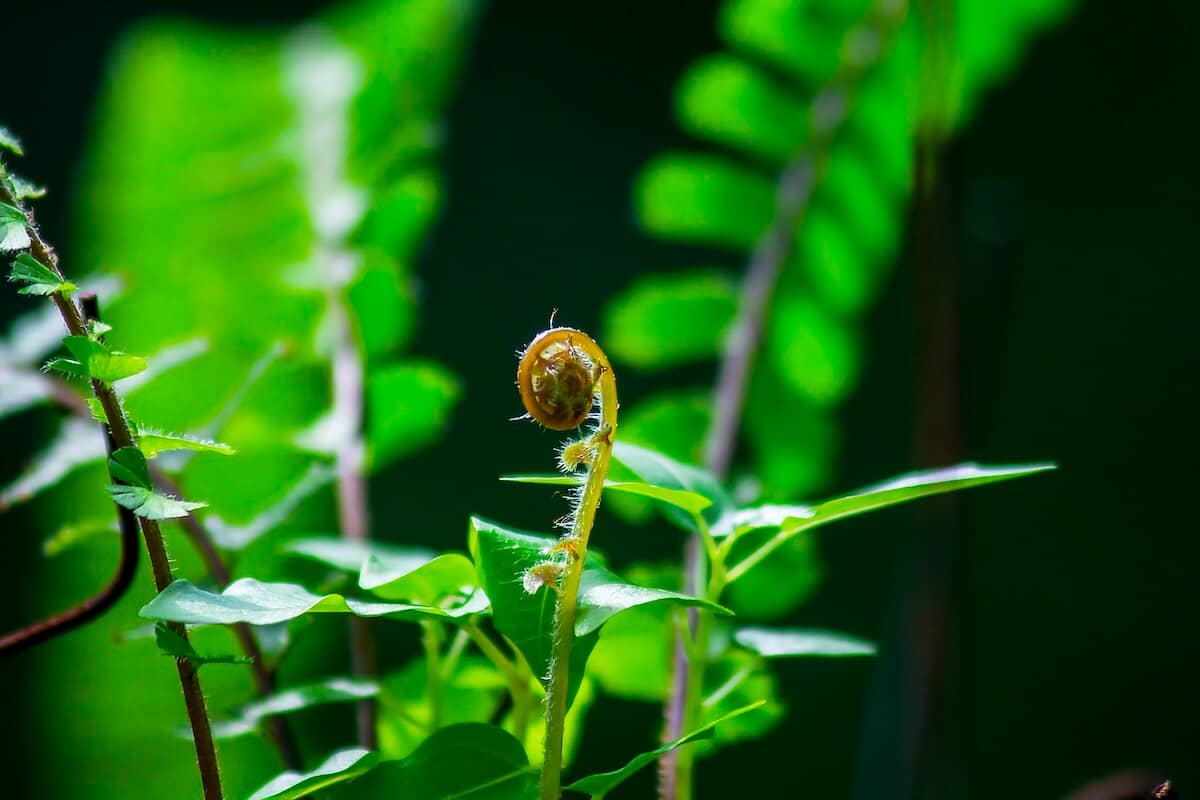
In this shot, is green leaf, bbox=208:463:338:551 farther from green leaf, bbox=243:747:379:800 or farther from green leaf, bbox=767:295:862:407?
green leaf, bbox=767:295:862:407

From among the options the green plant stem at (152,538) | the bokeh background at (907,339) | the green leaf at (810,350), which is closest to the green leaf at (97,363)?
the green plant stem at (152,538)

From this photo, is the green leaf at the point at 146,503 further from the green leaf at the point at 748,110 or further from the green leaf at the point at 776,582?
the green leaf at the point at 748,110

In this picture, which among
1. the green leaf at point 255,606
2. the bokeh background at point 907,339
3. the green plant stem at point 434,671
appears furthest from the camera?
the bokeh background at point 907,339

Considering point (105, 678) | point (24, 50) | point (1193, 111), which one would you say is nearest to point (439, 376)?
point (105, 678)

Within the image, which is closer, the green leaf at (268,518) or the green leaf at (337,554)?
the green leaf at (337,554)

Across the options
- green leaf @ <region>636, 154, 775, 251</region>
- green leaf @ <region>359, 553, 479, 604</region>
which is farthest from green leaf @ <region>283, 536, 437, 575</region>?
green leaf @ <region>636, 154, 775, 251</region>

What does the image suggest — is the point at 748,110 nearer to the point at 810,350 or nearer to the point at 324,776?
the point at 810,350

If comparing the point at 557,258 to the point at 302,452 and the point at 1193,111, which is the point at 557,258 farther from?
the point at 302,452
